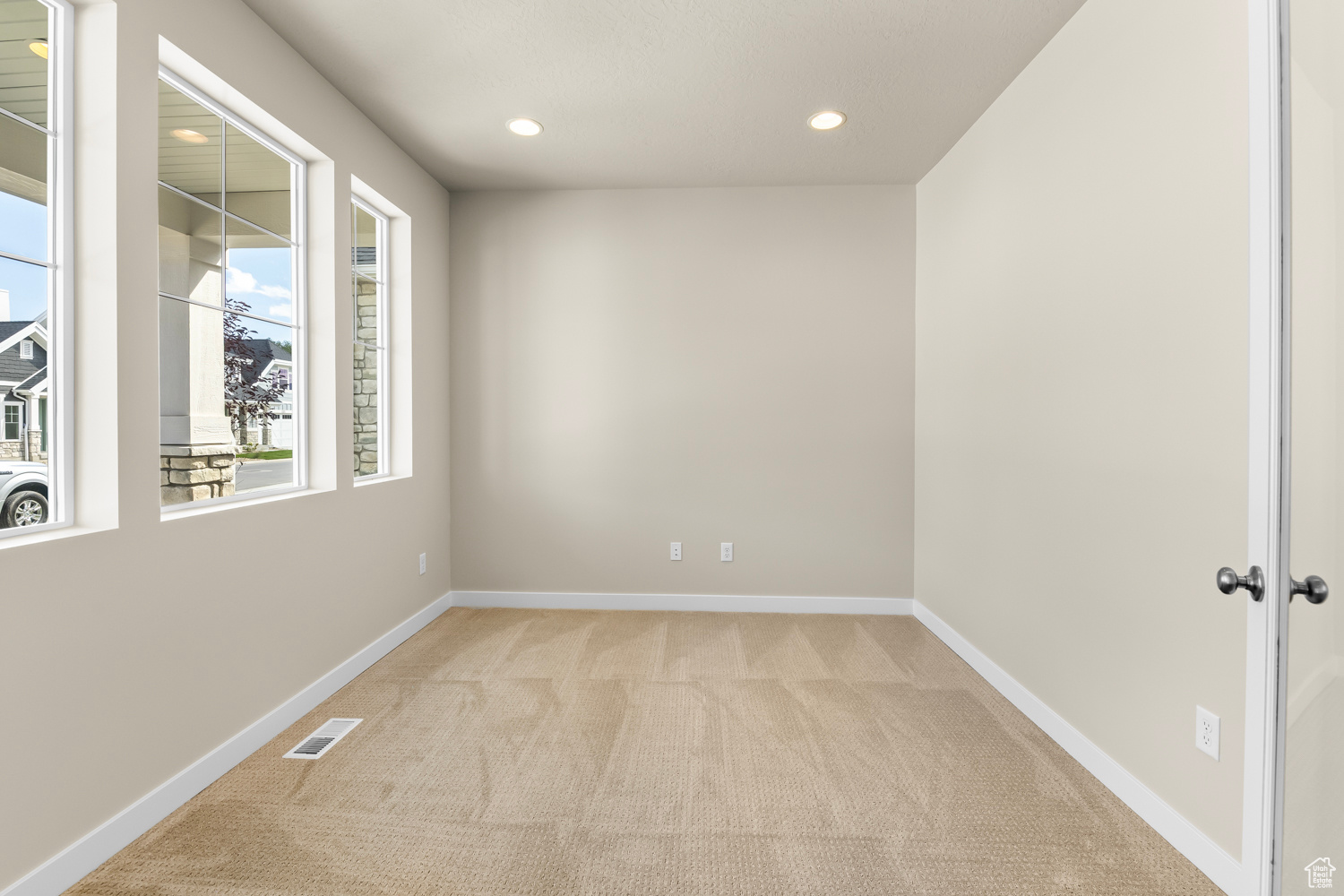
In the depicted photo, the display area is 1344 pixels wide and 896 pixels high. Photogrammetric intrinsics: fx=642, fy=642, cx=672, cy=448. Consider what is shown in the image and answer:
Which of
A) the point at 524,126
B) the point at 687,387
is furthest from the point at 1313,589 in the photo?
the point at 524,126

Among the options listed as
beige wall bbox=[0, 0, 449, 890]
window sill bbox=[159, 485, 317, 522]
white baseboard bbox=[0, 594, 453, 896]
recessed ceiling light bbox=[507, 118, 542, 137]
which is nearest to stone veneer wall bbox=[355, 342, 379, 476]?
beige wall bbox=[0, 0, 449, 890]

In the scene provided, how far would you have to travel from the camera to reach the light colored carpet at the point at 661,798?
1.70 meters

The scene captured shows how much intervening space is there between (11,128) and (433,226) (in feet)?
7.76

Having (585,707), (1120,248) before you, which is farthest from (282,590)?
(1120,248)

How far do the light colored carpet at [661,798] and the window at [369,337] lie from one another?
1148mm

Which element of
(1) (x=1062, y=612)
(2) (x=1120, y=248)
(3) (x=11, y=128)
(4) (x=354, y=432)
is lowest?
(1) (x=1062, y=612)

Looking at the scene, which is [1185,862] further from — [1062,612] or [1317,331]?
[1317,331]

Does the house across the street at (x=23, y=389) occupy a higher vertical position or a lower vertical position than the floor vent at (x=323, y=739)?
higher

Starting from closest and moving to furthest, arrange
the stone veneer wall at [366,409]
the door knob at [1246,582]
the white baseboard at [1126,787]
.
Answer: the door knob at [1246,582] < the white baseboard at [1126,787] < the stone veneer wall at [366,409]

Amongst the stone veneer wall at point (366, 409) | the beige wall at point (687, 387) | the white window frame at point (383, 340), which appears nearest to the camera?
the stone veneer wall at point (366, 409)

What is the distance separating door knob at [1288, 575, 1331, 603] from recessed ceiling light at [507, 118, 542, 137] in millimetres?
3236

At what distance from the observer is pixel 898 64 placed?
261 cm

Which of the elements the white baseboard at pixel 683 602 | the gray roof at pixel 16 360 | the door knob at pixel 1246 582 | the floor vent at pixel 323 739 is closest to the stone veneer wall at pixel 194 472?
the gray roof at pixel 16 360

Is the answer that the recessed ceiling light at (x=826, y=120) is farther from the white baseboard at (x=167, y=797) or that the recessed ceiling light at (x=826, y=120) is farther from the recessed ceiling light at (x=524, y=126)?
the white baseboard at (x=167, y=797)
